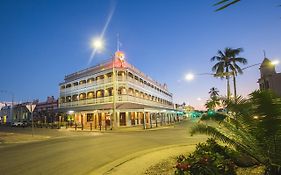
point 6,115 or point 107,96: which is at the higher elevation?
point 107,96

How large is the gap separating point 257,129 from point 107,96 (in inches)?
1470

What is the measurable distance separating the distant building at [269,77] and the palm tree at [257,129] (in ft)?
134

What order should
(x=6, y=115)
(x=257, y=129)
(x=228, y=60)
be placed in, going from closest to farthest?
(x=257, y=129) → (x=228, y=60) → (x=6, y=115)

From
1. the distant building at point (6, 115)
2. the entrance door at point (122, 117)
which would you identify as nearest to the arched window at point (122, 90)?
the entrance door at point (122, 117)

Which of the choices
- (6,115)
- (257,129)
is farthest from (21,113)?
(257,129)

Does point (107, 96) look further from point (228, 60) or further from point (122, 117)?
point (228, 60)

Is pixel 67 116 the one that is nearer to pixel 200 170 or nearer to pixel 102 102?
pixel 102 102

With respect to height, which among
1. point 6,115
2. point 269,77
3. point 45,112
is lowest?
point 6,115

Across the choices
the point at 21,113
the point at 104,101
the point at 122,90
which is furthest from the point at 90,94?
the point at 21,113

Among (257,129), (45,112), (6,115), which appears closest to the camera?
(257,129)

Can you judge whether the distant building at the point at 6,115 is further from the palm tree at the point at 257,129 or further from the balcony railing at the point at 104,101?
the palm tree at the point at 257,129

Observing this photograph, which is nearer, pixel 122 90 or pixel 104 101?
pixel 122 90

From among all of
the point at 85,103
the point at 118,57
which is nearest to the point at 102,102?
the point at 85,103

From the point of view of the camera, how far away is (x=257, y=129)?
191 inches
